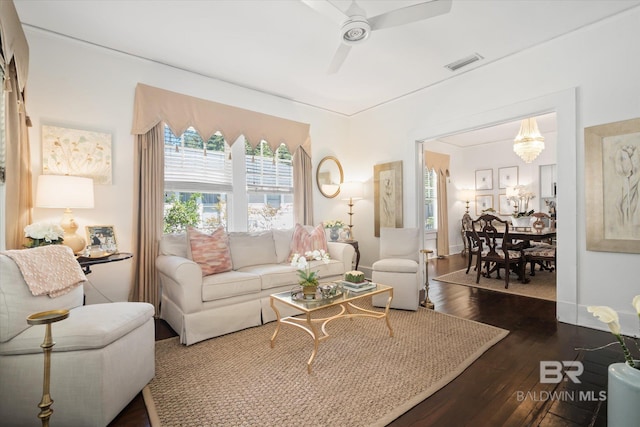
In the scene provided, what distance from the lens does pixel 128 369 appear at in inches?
70.4

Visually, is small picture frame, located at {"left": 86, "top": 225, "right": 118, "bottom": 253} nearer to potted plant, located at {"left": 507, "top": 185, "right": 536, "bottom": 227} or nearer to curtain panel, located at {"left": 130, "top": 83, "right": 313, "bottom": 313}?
curtain panel, located at {"left": 130, "top": 83, "right": 313, "bottom": 313}

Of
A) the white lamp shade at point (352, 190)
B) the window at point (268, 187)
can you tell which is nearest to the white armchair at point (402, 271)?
the white lamp shade at point (352, 190)

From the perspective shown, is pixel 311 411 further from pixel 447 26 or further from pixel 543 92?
pixel 543 92

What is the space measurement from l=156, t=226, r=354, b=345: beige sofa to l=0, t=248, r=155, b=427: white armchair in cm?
94

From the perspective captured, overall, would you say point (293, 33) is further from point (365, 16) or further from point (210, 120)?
point (210, 120)

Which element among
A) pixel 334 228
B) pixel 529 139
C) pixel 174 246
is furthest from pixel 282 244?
pixel 529 139

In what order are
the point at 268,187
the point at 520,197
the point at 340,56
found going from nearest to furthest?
1. the point at 340,56
2. the point at 268,187
3. the point at 520,197

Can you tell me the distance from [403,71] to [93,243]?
4.10 metres

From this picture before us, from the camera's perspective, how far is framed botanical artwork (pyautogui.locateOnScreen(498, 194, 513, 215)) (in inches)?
286

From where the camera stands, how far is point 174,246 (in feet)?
10.8

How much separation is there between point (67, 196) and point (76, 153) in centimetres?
72

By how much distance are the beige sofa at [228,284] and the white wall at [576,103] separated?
2448 mm

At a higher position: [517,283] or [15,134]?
[15,134]

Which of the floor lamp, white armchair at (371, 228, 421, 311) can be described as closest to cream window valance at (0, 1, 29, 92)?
Answer: white armchair at (371, 228, 421, 311)
